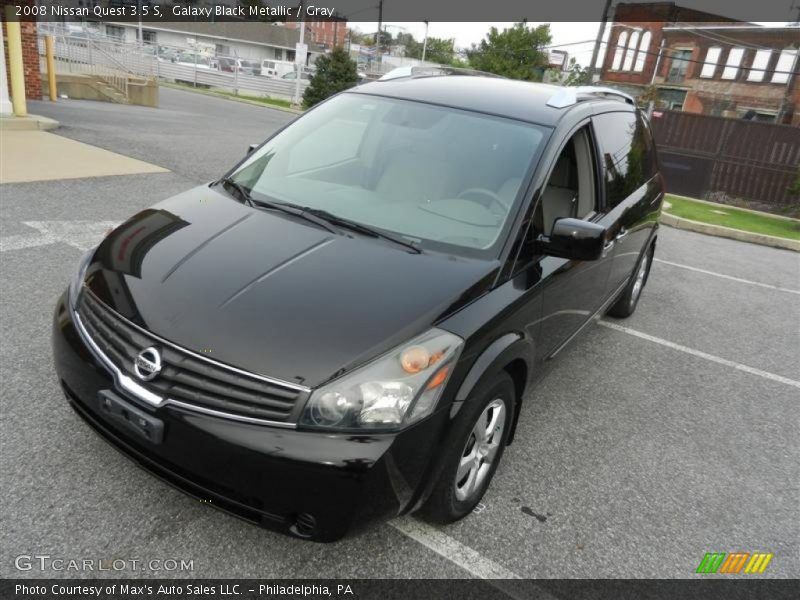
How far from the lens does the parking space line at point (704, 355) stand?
4738 mm

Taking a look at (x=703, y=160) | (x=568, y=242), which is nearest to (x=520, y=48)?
(x=703, y=160)

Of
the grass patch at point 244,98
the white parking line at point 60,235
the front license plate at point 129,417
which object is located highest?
the front license plate at point 129,417

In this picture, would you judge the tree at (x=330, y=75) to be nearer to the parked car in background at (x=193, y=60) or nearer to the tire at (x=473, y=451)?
the parked car in background at (x=193, y=60)

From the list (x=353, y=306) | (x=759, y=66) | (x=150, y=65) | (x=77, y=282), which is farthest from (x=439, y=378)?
(x=759, y=66)

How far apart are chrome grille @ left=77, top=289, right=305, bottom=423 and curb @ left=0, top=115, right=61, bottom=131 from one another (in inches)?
388

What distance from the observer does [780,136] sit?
46.6 ft

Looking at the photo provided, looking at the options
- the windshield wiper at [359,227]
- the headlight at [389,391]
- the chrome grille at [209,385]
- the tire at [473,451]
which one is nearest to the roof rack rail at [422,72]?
the windshield wiper at [359,227]

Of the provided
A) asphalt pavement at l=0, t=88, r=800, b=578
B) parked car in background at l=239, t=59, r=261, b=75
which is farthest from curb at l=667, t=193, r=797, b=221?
parked car in background at l=239, t=59, r=261, b=75

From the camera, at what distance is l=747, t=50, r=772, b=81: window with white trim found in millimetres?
37188

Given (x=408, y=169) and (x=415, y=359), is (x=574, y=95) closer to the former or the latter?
(x=408, y=169)

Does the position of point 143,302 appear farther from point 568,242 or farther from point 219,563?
point 568,242

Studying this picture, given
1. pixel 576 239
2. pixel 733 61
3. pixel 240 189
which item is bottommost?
pixel 240 189

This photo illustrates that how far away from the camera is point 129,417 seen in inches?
84.1
